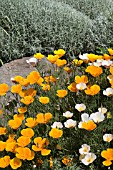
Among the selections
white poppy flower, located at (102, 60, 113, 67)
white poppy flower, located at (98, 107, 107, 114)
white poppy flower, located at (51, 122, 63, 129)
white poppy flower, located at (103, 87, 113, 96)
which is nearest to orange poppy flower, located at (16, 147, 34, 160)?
white poppy flower, located at (51, 122, 63, 129)

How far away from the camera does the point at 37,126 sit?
3.00 m

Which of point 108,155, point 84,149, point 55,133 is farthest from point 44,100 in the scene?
point 108,155

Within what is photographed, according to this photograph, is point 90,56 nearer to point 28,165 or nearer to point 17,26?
point 28,165

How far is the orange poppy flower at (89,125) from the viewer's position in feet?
8.93

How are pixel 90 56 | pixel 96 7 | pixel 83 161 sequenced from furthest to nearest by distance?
pixel 96 7 → pixel 90 56 → pixel 83 161

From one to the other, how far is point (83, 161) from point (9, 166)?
0.49 m

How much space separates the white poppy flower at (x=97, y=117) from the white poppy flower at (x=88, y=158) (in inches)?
8.7

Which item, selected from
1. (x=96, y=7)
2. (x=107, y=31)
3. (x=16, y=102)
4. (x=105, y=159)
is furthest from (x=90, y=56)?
(x=96, y=7)

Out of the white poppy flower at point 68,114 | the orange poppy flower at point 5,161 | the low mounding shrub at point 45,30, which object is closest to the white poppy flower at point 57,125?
the white poppy flower at point 68,114

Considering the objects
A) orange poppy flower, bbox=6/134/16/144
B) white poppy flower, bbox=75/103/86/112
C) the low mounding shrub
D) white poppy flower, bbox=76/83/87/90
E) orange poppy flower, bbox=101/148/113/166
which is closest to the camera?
orange poppy flower, bbox=101/148/113/166

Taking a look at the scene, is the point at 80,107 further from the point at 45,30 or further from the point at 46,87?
the point at 45,30

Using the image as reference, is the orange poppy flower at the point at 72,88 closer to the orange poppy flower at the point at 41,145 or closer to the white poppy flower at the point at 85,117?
the white poppy flower at the point at 85,117

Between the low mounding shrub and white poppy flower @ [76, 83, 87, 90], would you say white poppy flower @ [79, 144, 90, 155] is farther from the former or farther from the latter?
the low mounding shrub

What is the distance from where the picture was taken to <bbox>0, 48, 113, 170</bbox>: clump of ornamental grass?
9.06 ft
